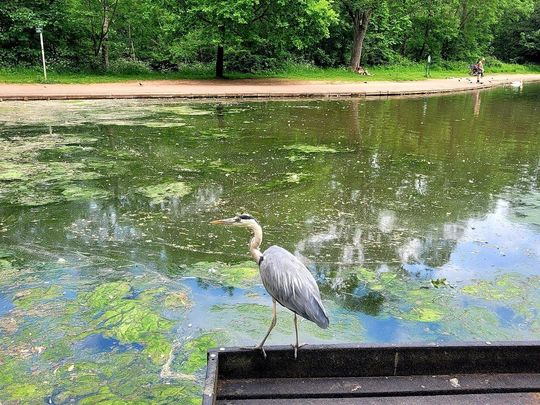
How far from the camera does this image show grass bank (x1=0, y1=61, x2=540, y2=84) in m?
20.9

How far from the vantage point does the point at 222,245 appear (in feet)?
19.3

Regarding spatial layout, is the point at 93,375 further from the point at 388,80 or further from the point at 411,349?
the point at 388,80

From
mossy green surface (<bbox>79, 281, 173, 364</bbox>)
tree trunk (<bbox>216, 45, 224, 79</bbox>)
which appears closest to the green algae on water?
mossy green surface (<bbox>79, 281, 173, 364</bbox>)

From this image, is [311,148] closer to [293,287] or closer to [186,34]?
[293,287]

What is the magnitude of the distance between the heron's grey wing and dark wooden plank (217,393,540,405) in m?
0.47

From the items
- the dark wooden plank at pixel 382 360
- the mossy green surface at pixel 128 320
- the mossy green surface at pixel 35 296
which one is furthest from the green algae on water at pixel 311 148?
the dark wooden plank at pixel 382 360

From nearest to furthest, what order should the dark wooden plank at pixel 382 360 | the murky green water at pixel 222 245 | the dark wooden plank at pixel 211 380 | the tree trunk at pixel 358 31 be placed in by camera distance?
the dark wooden plank at pixel 211 380 < the dark wooden plank at pixel 382 360 < the murky green water at pixel 222 245 < the tree trunk at pixel 358 31

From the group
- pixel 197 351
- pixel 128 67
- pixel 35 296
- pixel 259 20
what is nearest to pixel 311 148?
pixel 35 296

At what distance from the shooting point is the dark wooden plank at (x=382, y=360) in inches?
127

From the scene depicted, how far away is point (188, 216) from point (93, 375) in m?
3.20

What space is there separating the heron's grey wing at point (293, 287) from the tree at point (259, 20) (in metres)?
17.7

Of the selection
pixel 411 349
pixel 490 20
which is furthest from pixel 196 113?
pixel 490 20

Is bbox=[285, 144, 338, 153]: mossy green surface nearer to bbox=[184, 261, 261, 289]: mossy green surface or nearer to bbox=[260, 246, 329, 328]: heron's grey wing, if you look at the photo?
bbox=[184, 261, 261, 289]: mossy green surface

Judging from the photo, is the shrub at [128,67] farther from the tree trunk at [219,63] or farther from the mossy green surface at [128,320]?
the mossy green surface at [128,320]
